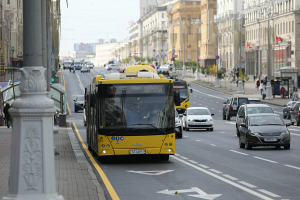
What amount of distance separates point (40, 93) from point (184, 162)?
10542mm

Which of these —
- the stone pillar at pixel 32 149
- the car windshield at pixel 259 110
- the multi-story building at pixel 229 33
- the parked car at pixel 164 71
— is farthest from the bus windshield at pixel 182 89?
the multi-story building at pixel 229 33

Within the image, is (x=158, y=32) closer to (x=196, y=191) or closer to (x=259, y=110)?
(x=259, y=110)

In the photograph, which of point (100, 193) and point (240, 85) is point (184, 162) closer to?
point (100, 193)

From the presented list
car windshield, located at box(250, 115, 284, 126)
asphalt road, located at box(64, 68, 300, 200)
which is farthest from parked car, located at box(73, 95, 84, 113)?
car windshield, located at box(250, 115, 284, 126)

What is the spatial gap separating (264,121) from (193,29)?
138203mm

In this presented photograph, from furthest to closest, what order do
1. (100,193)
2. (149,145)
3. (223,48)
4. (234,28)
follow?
(223,48) < (234,28) < (149,145) < (100,193)

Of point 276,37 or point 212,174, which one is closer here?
point 212,174

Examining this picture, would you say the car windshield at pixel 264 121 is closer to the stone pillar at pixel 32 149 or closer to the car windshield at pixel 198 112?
the car windshield at pixel 198 112

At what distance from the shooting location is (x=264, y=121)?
23.0 metres

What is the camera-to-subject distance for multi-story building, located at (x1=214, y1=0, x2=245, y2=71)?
113 meters

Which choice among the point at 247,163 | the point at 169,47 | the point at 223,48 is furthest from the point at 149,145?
the point at 169,47

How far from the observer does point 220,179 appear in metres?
14.0

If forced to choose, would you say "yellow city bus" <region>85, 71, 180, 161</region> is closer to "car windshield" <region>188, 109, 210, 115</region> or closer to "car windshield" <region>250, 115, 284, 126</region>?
"car windshield" <region>250, 115, 284, 126</region>

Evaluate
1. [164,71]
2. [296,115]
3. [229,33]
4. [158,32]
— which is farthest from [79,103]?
[158,32]
